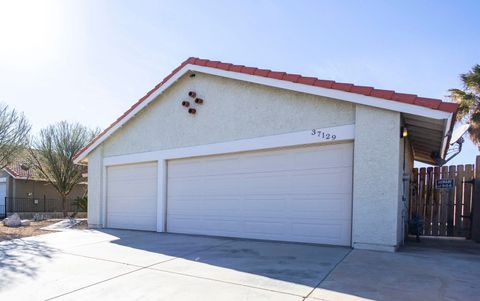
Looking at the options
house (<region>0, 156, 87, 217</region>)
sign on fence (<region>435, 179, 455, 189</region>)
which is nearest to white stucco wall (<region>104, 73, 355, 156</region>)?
sign on fence (<region>435, 179, 455, 189</region>)

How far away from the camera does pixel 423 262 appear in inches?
243

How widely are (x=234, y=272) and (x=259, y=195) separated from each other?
3.82 meters

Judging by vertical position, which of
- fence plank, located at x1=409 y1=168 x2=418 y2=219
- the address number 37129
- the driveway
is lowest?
the driveway

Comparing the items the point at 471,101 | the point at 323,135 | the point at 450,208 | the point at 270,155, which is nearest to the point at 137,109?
the point at 270,155

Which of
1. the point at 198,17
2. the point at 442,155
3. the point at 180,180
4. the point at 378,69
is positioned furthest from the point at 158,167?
the point at 442,155

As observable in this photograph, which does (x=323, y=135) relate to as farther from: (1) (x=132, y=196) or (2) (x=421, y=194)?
(1) (x=132, y=196)

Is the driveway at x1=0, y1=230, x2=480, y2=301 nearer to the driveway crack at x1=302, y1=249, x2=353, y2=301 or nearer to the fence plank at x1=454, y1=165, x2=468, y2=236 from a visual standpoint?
the driveway crack at x1=302, y1=249, x2=353, y2=301

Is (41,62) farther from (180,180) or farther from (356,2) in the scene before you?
(356,2)

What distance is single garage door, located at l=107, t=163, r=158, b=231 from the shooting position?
11.8 meters

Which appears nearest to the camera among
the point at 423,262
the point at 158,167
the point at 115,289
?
the point at 115,289

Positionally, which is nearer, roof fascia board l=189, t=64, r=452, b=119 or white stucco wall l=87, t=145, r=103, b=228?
roof fascia board l=189, t=64, r=452, b=119

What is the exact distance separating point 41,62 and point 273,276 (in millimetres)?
10299

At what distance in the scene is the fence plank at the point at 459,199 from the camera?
10203mm

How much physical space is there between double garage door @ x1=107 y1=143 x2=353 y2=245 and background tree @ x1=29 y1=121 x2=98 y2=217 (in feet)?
38.1
